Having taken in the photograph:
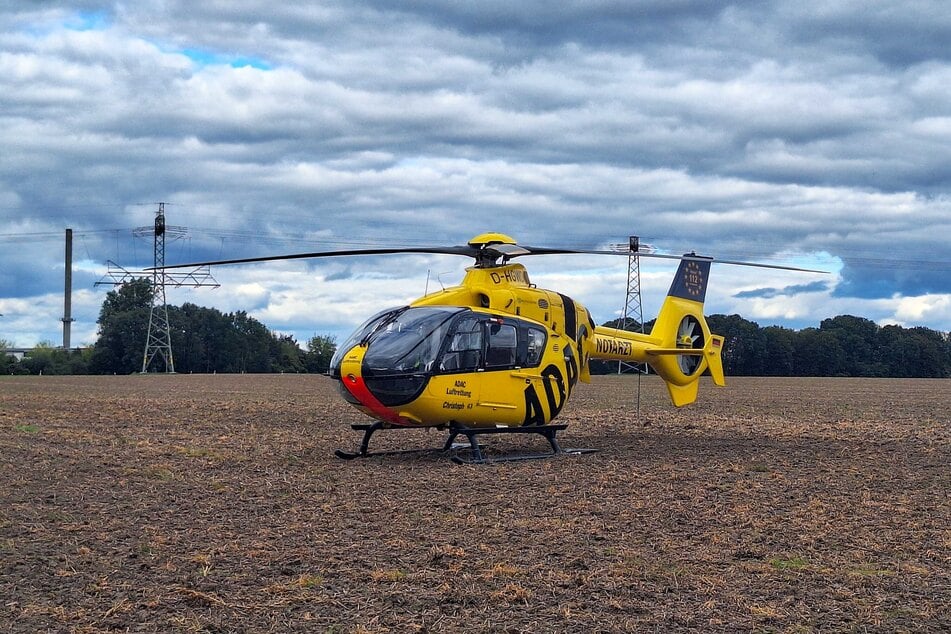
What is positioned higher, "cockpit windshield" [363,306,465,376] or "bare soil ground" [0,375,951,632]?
"cockpit windshield" [363,306,465,376]

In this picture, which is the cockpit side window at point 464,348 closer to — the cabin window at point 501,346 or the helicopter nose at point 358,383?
the cabin window at point 501,346

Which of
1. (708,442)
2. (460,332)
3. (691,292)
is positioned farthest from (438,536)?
(691,292)

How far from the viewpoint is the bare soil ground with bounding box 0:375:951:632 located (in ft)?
26.3

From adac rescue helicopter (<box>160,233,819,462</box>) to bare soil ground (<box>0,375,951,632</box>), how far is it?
885mm

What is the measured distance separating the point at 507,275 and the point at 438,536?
816 cm

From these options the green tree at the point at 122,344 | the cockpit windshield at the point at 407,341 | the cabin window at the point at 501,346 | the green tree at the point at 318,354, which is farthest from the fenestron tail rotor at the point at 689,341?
the green tree at the point at 122,344

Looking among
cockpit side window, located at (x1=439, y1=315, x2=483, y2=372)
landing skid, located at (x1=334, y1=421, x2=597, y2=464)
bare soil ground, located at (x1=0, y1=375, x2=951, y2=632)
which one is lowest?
bare soil ground, located at (x1=0, y1=375, x2=951, y2=632)

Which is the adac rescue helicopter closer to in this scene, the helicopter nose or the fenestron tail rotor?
the helicopter nose

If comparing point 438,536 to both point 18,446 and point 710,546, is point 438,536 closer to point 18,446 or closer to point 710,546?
point 710,546

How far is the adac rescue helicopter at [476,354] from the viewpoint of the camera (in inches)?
637

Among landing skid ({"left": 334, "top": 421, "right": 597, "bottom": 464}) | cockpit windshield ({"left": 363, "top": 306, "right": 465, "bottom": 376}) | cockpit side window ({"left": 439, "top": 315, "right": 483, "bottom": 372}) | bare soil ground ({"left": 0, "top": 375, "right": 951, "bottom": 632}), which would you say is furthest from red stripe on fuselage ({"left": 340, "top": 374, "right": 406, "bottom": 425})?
cockpit side window ({"left": 439, "top": 315, "right": 483, "bottom": 372})

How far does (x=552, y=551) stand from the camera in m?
10.1

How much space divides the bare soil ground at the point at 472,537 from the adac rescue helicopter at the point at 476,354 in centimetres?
88

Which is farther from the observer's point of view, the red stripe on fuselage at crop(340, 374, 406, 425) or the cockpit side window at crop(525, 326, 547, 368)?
the cockpit side window at crop(525, 326, 547, 368)
